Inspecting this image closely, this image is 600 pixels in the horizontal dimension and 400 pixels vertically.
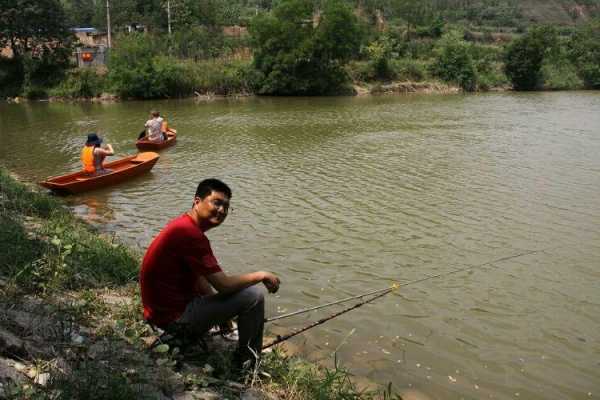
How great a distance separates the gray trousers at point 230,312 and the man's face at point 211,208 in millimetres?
620

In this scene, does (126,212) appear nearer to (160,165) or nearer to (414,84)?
(160,165)

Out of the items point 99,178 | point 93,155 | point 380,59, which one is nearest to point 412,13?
point 380,59

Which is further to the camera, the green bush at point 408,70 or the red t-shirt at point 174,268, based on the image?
the green bush at point 408,70

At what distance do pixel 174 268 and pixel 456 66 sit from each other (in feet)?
174

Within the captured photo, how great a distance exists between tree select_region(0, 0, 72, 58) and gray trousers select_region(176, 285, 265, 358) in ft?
149

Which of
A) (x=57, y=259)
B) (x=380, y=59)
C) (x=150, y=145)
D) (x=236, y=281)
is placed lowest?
(x=150, y=145)

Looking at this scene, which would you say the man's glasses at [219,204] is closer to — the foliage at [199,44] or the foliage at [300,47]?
the foliage at [300,47]

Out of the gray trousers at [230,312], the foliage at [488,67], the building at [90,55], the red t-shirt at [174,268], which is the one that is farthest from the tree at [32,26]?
the gray trousers at [230,312]

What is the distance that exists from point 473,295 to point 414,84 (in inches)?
1809

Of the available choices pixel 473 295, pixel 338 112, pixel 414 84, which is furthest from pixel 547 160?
pixel 414 84

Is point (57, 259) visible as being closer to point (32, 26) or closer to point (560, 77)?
point (32, 26)

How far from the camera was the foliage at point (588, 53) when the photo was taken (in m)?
55.7

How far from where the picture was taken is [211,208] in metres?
4.21

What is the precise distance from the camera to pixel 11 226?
675 centimetres
